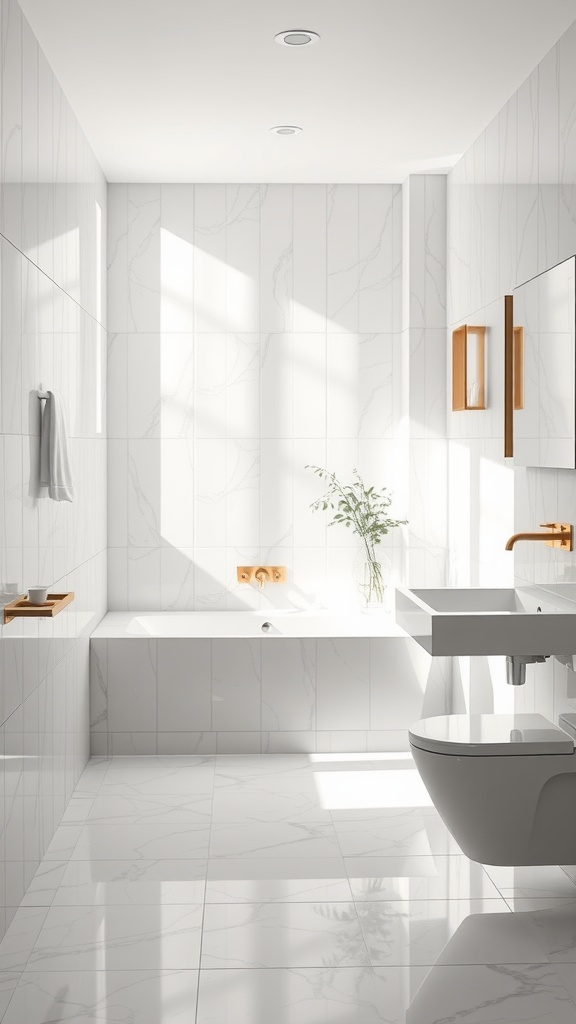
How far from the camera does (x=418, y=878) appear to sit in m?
3.28

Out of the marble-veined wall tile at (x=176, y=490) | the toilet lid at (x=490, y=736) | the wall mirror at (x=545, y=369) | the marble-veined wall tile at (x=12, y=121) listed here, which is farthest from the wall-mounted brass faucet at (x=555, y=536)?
the marble-veined wall tile at (x=176, y=490)

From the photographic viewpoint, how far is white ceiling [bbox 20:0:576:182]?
127 inches

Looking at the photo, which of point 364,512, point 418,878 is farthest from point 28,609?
point 364,512

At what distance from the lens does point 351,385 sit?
5.38 metres

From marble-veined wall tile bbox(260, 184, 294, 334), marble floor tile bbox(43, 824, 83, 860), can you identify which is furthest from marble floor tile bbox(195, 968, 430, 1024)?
marble-veined wall tile bbox(260, 184, 294, 334)

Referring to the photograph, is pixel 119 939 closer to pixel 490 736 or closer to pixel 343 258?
pixel 490 736

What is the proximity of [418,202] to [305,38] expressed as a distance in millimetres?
1801

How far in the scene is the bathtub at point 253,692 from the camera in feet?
15.1

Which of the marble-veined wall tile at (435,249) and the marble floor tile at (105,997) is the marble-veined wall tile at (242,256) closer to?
the marble-veined wall tile at (435,249)

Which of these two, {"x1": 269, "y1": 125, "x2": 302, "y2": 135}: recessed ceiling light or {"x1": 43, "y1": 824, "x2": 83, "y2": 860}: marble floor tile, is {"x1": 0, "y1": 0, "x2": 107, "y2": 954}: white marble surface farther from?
{"x1": 269, "y1": 125, "x2": 302, "y2": 135}: recessed ceiling light

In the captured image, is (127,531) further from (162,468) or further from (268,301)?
(268,301)

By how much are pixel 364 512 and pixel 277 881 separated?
2.44 m

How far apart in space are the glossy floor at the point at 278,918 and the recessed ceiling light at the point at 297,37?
2.76 m

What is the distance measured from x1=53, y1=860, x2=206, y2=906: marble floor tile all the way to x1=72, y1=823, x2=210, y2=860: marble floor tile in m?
0.06
